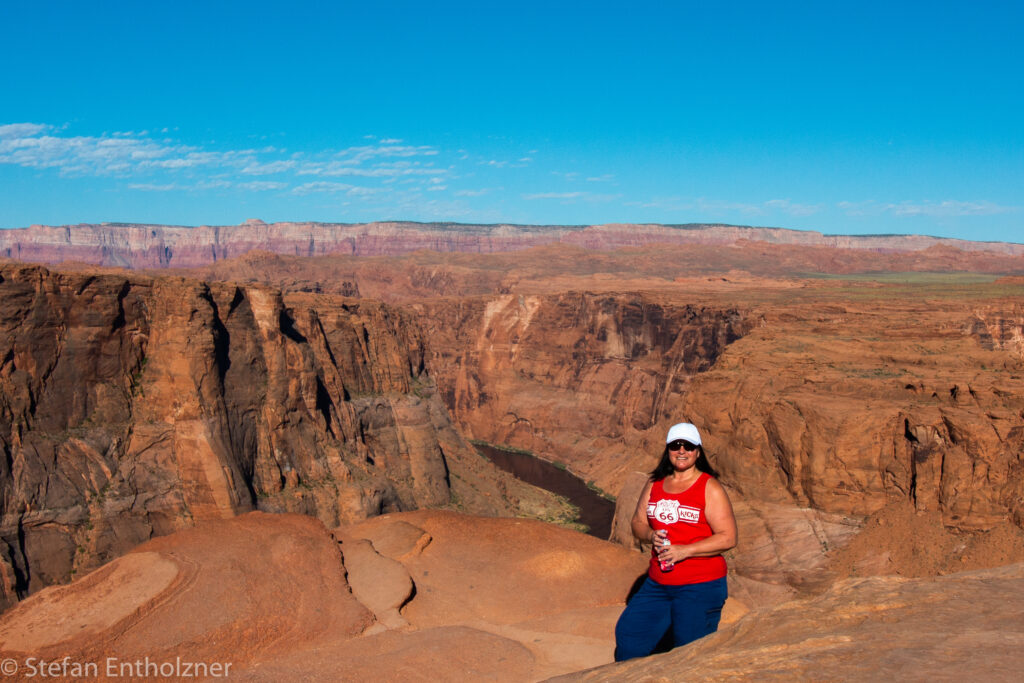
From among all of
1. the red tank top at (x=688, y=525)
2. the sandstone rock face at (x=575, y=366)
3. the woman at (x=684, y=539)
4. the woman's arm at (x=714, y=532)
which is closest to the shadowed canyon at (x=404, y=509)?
the woman at (x=684, y=539)

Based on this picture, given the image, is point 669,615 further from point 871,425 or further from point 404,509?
point 404,509

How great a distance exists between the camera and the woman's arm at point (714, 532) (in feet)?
33.4

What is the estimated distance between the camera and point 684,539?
10547 mm

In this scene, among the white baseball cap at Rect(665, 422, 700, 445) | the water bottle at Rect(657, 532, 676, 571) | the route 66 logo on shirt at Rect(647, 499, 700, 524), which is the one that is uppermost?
the white baseball cap at Rect(665, 422, 700, 445)

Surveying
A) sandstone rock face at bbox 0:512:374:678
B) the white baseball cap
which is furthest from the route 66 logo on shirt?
sandstone rock face at bbox 0:512:374:678

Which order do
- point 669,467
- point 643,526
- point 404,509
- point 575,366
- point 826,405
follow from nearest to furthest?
point 643,526, point 669,467, point 826,405, point 404,509, point 575,366

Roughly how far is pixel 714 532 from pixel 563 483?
6731 cm

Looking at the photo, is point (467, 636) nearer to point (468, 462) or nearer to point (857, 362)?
point (857, 362)

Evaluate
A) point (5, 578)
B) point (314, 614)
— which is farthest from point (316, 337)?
point (314, 614)

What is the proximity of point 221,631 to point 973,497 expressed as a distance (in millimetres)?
26155

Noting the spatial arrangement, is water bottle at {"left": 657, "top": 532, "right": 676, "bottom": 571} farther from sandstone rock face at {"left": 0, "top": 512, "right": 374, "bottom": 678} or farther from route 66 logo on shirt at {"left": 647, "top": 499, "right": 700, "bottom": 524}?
sandstone rock face at {"left": 0, "top": 512, "right": 374, "bottom": 678}

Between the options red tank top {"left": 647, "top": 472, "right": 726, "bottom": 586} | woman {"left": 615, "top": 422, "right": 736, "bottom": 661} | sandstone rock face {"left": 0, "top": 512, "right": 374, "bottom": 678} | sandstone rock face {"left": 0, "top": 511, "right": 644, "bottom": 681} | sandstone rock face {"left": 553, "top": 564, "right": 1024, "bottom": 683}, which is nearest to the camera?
sandstone rock face {"left": 553, "top": 564, "right": 1024, "bottom": 683}

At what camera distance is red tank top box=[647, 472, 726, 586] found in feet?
34.2

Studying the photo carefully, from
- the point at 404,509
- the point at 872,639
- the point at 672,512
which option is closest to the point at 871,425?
the point at 672,512
